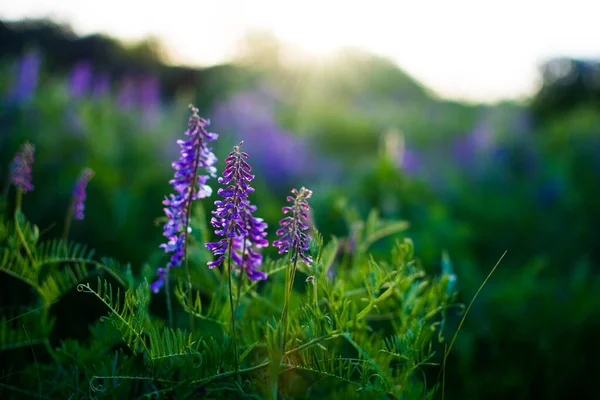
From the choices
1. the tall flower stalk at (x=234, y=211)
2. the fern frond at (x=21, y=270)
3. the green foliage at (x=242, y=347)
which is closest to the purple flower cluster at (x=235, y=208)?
the tall flower stalk at (x=234, y=211)

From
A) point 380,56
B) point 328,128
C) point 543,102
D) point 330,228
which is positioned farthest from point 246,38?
point 330,228

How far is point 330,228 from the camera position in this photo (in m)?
3.13

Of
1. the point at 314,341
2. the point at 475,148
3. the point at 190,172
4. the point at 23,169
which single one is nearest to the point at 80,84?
→ the point at 23,169

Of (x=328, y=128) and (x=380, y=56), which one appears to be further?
(x=380, y=56)

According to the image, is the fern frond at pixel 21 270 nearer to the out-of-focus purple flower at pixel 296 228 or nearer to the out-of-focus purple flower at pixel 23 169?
the out-of-focus purple flower at pixel 23 169

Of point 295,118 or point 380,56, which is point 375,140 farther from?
point 380,56

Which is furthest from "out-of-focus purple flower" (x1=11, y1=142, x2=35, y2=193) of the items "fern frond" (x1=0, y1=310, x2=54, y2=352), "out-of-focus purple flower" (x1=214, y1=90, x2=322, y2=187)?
"out-of-focus purple flower" (x1=214, y1=90, x2=322, y2=187)

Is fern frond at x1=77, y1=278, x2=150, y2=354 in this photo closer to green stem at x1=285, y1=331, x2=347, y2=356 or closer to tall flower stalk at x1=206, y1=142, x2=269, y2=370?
tall flower stalk at x1=206, y1=142, x2=269, y2=370

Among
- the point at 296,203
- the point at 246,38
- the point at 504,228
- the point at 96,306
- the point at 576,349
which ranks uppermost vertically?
the point at 246,38

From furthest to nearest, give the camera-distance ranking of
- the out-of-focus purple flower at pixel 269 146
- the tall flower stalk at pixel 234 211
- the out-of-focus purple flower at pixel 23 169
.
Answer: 1. the out-of-focus purple flower at pixel 269 146
2. the out-of-focus purple flower at pixel 23 169
3. the tall flower stalk at pixel 234 211

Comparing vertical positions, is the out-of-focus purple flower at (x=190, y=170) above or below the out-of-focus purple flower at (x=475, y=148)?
above

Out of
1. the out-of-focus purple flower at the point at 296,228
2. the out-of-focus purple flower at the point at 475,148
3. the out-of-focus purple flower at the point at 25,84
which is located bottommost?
the out-of-focus purple flower at the point at 475,148

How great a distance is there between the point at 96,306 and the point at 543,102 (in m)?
11.8

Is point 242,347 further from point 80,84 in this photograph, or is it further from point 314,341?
point 80,84
